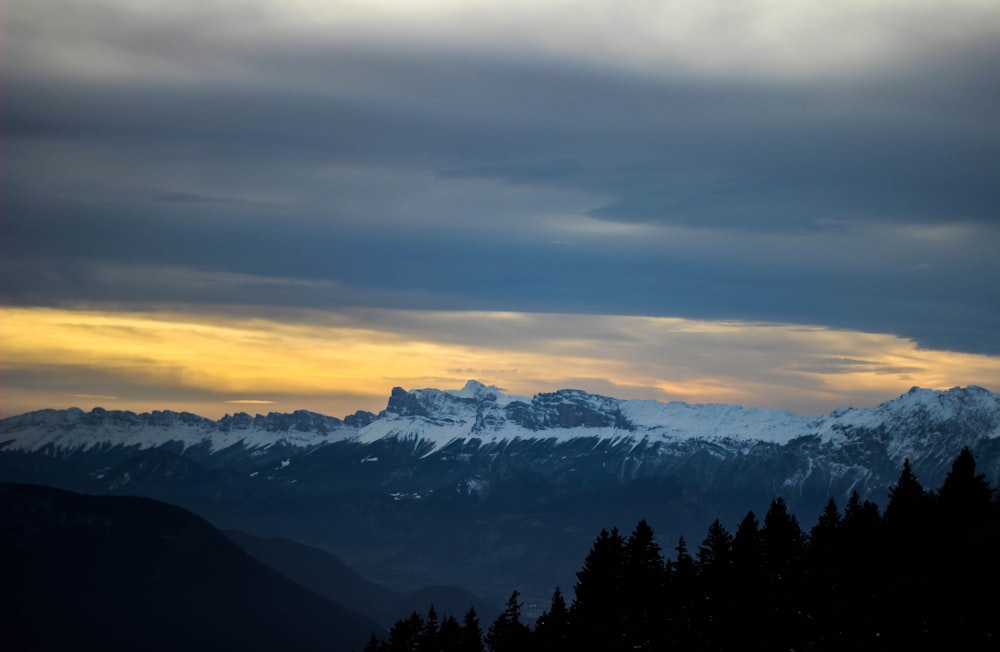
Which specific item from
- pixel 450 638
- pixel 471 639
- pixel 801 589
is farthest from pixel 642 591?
pixel 450 638

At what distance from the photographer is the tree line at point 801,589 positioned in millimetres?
95938

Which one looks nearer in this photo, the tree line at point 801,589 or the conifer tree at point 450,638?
the tree line at point 801,589

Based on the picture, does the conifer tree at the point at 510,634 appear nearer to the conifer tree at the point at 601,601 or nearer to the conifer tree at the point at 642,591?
the conifer tree at the point at 601,601

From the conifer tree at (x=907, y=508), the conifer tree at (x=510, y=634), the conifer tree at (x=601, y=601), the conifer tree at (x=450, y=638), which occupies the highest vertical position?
the conifer tree at (x=907, y=508)

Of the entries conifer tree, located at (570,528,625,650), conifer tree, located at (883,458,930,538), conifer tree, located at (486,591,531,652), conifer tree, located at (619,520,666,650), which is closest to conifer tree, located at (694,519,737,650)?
conifer tree, located at (619,520,666,650)

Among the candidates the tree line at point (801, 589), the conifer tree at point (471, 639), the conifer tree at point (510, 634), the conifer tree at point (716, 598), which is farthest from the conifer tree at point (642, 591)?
the conifer tree at point (471, 639)

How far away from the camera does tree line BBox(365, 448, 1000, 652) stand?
95938 mm

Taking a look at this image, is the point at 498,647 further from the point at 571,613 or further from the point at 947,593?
the point at 947,593

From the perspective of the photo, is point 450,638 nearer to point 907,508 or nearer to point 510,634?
point 510,634

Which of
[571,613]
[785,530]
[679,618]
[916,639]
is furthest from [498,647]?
[916,639]

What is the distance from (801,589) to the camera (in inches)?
4454

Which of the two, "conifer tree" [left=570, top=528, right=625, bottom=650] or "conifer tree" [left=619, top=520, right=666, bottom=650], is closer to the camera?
"conifer tree" [left=619, top=520, right=666, bottom=650]

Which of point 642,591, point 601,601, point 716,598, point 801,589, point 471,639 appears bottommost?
point 471,639

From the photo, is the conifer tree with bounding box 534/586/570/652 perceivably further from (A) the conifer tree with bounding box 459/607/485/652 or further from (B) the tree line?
A: (A) the conifer tree with bounding box 459/607/485/652
